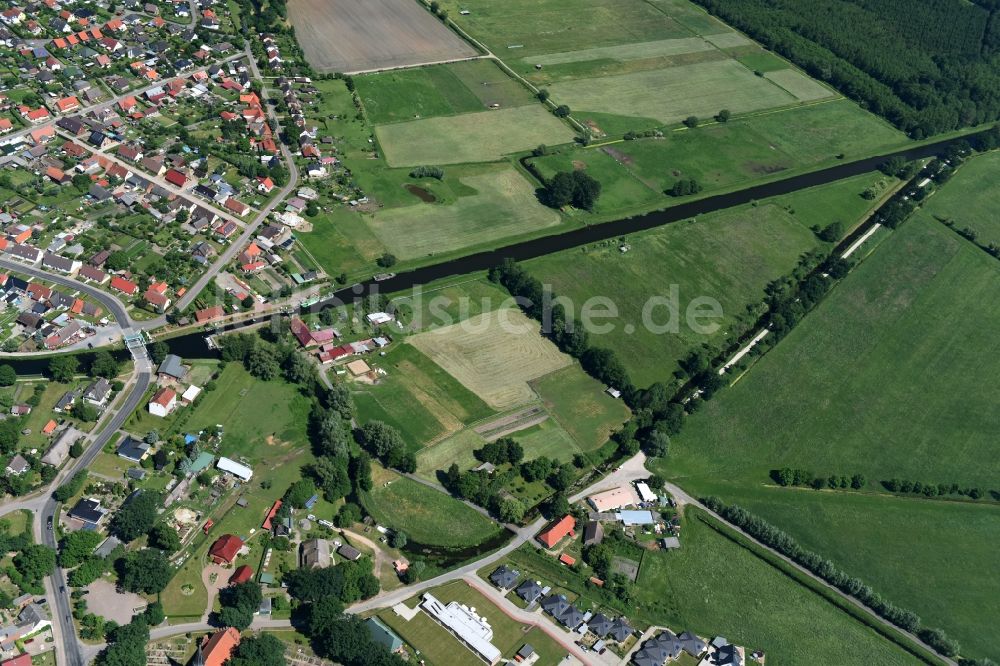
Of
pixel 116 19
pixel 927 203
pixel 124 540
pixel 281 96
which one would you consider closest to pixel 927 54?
pixel 927 203

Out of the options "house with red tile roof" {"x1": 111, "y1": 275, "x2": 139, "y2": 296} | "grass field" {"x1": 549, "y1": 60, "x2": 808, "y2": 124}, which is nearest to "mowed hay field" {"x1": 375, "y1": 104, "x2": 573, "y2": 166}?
"grass field" {"x1": 549, "y1": 60, "x2": 808, "y2": 124}

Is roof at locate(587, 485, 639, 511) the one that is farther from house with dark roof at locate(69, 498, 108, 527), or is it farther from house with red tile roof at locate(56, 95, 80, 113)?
house with red tile roof at locate(56, 95, 80, 113)

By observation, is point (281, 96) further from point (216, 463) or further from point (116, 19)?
point (216, 463)

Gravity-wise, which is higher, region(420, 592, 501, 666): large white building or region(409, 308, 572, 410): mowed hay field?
region(409, 308, 572, 410): mowed hay field

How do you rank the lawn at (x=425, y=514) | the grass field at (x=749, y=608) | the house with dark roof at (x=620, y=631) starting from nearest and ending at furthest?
the house with dark roof at (x=620, y=631) → the grass field at (x=749, y=608) → the lawn at (x=425, y=514)

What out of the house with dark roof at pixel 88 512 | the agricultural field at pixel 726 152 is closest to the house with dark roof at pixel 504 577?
the house with dark roof at pixel 88 512

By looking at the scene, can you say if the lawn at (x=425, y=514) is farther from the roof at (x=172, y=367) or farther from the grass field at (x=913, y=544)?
the grass field at (x=913, y=544)
